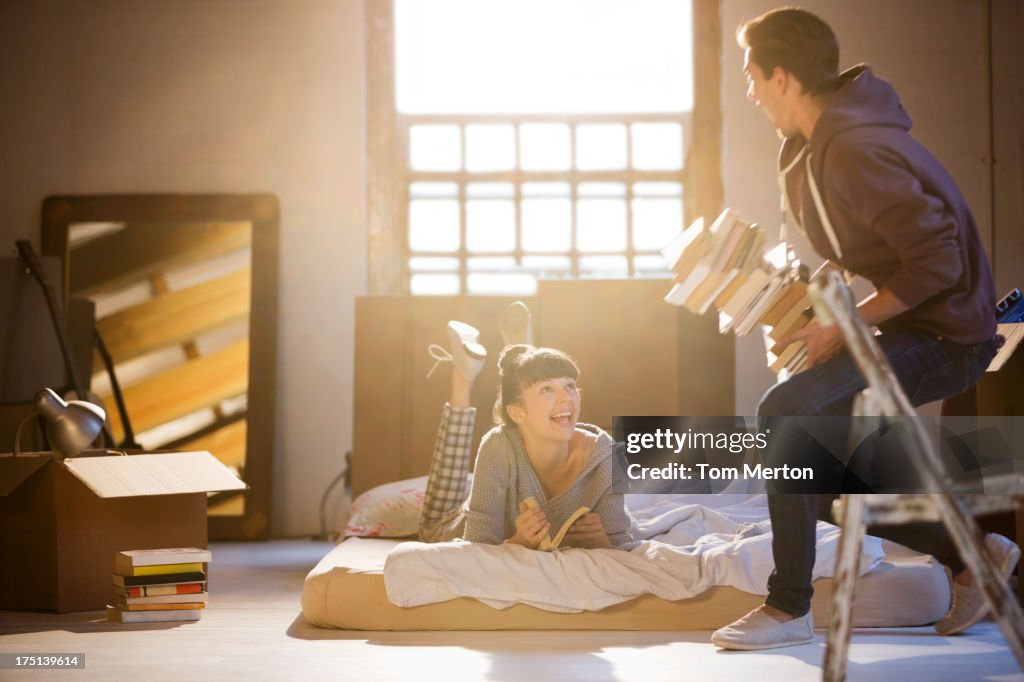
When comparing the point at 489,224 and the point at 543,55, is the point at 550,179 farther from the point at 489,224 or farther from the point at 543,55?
the point at 543,55

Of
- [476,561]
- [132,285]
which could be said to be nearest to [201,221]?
[132,285]

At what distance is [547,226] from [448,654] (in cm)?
389

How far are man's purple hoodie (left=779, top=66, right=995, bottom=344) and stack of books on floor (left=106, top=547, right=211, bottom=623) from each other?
2.18 metres

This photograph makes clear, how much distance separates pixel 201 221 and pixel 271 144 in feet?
1.87

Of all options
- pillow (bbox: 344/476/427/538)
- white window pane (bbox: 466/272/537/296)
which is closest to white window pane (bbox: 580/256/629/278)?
white window pane (bbox: 466/272/537/296)

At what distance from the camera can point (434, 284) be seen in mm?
6477

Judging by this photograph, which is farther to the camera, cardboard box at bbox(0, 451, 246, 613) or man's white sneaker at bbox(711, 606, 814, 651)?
cardboard box at bbox(0, 451, 246, 613)

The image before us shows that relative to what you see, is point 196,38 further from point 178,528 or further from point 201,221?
point 178,528

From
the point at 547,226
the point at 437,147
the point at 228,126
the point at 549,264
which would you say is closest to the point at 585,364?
the point at 549,264

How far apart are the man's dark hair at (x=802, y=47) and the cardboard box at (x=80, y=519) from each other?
2.19 metres

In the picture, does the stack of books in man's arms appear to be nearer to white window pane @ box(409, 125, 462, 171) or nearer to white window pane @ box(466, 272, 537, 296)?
white window pane @ box(466, 272, 537, 296)

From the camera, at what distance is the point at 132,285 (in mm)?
6215

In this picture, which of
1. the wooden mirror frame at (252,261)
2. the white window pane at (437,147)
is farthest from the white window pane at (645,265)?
the wooden mirror frame at (252,261)

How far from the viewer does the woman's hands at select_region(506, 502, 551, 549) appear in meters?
3.29
